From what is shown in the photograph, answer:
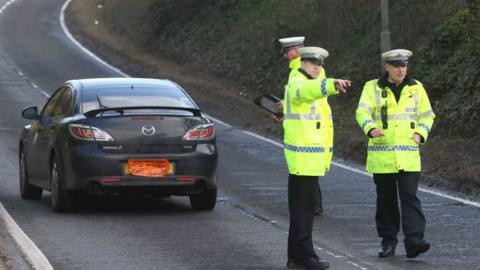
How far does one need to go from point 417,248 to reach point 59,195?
4785 mm

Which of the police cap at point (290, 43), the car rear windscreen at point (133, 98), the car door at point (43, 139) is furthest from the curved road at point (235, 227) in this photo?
the police cap at point (290, 43)

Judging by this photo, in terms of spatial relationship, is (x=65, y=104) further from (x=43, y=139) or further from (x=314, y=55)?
(x=314, y=55)

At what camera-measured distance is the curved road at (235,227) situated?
10961 mm

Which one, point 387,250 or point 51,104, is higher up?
point 51,104

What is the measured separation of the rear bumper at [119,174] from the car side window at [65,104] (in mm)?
804

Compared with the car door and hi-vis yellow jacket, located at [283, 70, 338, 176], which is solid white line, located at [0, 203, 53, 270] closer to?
the car door

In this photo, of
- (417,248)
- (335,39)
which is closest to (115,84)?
(417,248)

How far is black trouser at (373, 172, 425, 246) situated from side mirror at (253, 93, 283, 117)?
114 centimetres

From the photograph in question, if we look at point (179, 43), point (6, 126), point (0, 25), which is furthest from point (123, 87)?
point (0, 25)

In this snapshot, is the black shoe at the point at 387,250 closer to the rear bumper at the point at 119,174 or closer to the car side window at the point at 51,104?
the rear bumper at the point at 119,174

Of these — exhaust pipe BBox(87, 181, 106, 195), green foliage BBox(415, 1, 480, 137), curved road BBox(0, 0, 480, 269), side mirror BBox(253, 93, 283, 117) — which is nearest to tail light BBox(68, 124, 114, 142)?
exhaust pipe BBox(87, 181, 106, 195)

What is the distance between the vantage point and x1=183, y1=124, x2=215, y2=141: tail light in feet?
46.4

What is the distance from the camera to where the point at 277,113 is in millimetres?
12453

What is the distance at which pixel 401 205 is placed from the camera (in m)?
11.3
